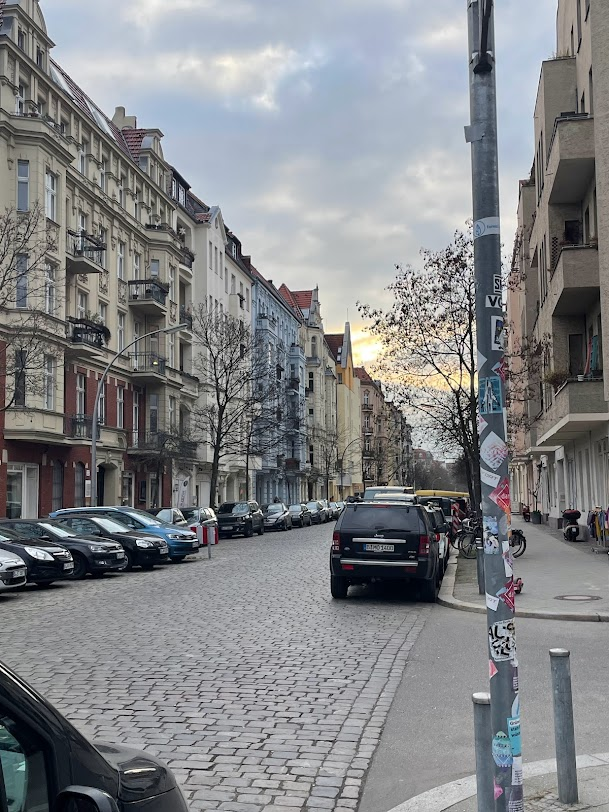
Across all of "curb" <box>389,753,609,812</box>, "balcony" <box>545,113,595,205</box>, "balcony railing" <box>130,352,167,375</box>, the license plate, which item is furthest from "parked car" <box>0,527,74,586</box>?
"balcony railing" <box>130,352,167,375</box>

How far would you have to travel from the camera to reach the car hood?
7.61ft

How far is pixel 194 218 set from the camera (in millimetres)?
57625

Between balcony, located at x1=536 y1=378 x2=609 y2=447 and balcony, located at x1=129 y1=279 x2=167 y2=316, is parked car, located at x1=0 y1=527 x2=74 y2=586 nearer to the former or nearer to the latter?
balcony, located at x1=536 y1=378 x2=609 y2=447

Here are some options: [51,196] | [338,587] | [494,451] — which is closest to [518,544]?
[338,587]

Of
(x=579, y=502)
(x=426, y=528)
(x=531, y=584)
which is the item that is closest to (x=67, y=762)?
(x=426, y=528)

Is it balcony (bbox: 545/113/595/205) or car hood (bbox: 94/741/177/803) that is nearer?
car hood (bbox: 94/741/177/803)

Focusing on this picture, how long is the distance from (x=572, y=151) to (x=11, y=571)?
1817 centimetres

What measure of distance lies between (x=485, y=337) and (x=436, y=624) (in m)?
9.19

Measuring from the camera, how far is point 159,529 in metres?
26.2

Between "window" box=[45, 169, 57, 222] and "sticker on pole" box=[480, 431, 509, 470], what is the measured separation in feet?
107

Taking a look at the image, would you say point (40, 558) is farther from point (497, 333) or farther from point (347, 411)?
point (347, 411)

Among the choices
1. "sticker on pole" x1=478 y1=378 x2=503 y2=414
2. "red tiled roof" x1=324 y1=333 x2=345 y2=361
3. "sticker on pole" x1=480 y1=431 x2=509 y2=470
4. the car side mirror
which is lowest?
the car side mirror

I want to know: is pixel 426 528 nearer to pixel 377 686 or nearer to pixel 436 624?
pixel 436 624

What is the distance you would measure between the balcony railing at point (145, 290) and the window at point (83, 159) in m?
6.49
